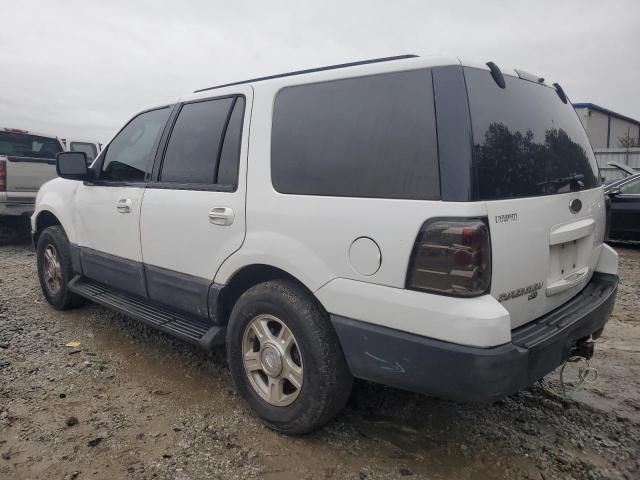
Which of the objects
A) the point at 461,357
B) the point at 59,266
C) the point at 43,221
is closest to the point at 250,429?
the point at 461,357

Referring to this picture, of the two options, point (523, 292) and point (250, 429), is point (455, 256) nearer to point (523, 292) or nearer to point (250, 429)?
point (523, 292)

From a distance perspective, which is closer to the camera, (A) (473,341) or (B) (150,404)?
(A) (473,341)

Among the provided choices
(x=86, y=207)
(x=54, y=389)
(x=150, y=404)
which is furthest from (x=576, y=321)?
(x=86, y=207)

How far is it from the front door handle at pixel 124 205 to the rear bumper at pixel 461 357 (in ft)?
6.56

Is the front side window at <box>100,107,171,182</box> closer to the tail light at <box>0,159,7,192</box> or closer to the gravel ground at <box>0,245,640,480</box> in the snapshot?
the gravel ground at <box>0,245,640,480</box>

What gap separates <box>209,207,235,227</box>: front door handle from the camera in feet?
9.30

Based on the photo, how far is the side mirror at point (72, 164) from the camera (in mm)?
3936

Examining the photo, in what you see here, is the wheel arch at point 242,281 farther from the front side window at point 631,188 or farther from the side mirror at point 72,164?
the front side window at point 631,188

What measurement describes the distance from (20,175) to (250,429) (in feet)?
23.2

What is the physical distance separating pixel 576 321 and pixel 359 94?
1.56 meters

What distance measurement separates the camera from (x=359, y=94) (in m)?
2.39

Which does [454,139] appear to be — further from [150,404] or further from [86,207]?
[86,207]

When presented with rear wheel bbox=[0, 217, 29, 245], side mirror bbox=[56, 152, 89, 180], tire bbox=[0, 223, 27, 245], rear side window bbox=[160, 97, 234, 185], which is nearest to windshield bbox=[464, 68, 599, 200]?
rear side window bbox=[160, 97, 234, 185]

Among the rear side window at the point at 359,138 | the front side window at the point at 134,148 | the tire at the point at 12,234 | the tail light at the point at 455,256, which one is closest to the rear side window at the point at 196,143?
the front side window at the point at 134,148
